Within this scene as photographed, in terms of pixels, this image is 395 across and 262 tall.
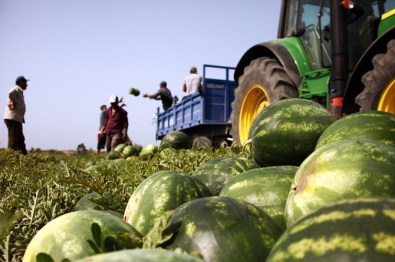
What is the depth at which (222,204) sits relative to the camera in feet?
4.56

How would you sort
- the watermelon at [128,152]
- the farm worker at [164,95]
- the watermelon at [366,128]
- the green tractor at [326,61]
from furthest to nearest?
the farm worker at [164,95], the watermelon at [128,152], the green tractor at [326,61], the watermelon at [366,128]

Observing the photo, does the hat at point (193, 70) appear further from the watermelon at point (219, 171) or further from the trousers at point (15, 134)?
the watermelon at point (219, 171)

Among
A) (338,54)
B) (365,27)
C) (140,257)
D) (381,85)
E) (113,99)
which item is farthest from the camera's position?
(113,99)

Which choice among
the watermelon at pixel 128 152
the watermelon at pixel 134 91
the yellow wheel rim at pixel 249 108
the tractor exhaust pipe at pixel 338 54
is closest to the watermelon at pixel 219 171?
the tractor exhaust pipe at pixel 338 54

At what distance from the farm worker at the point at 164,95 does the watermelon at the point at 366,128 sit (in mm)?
15880

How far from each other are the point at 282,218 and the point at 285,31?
24.7 ft

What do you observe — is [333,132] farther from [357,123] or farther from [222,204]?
[222,204]

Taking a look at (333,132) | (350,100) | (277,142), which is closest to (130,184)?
(277,142)

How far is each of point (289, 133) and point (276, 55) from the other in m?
5.40

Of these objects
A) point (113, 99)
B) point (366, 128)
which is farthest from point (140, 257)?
point (113, 99)

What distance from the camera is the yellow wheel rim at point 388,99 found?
203 inches

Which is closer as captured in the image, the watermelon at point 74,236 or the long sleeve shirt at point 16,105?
the watermelon at point 74,236

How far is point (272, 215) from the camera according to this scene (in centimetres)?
167

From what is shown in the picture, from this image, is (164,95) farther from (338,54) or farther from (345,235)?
(345,235)
